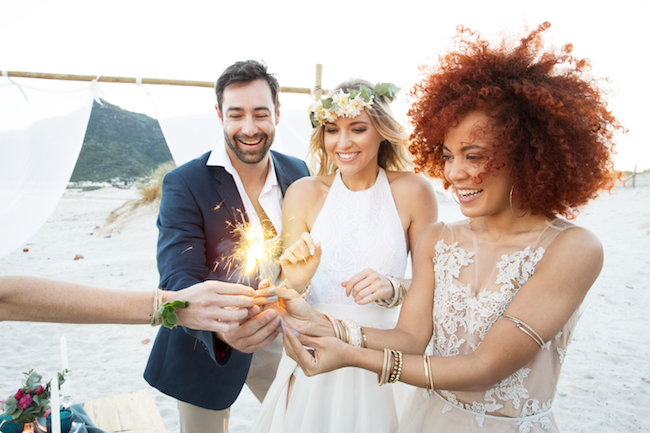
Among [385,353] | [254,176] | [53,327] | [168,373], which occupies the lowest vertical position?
[53,327]

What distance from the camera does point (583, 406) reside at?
5.46 m

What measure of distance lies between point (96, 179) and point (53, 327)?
94.8ft

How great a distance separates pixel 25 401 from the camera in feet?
8.17

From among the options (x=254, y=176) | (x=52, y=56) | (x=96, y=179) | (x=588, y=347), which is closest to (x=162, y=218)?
(x=254, y=176)

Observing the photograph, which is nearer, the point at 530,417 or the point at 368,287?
the point at 530,417

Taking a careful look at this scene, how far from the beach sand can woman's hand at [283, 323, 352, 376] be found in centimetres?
155

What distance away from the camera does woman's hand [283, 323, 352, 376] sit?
2064 mm

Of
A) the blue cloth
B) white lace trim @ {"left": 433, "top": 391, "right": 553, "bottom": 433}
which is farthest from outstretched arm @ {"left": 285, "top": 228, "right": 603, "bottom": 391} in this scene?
the blue cloth

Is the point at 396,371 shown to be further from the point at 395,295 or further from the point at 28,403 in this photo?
the point at 28,403

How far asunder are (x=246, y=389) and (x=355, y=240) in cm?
419

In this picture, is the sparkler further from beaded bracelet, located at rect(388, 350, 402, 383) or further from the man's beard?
beaded bracelet, located at rect(388, 350, 402, 383)

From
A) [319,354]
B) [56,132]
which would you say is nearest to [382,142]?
[319,354]

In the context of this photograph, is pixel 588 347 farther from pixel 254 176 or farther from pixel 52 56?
pixel 52 56

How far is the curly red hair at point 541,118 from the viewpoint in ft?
6.38
